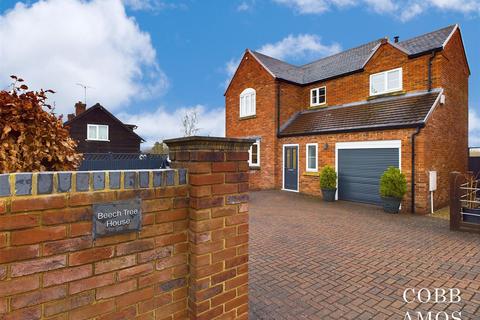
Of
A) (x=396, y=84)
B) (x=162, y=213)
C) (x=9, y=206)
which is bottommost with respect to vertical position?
(x=162, y=213)

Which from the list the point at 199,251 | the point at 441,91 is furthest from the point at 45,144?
the point at 441,91

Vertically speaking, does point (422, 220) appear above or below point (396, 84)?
below

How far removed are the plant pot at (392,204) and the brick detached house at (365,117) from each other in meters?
0.59

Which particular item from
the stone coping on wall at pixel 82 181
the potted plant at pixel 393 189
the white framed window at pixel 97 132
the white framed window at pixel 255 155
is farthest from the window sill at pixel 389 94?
the white framed window at pixel 97 132

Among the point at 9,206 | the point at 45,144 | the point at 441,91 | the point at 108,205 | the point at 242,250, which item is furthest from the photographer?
the point at 441,91

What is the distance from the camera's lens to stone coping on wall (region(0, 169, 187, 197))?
1.51 metres

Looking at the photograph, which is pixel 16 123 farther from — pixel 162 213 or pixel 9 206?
pixel 162 213

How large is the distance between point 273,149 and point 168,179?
13159mm

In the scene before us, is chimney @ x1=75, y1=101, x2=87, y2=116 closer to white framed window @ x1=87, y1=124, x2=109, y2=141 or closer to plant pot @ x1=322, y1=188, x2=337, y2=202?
white framed window @ x1=87, y1=124, x2=109, y2=141

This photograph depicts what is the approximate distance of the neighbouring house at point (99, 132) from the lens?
24.0 metres

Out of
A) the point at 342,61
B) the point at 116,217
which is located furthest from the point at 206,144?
the point at 342,61

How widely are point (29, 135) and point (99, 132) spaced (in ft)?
84.7

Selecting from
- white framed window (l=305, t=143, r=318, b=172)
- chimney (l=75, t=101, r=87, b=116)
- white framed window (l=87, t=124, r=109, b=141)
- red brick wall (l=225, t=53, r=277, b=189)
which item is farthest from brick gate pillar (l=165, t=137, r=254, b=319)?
chimney (l=75, t=101, r=87, b=116)

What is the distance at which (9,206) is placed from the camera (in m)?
1.48
